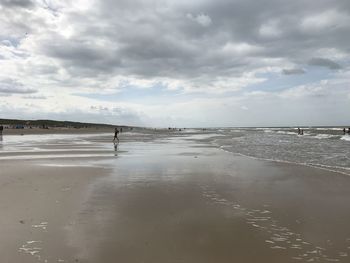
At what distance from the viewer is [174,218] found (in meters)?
7.76

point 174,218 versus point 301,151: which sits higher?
point 301,151

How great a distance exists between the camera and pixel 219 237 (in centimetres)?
648

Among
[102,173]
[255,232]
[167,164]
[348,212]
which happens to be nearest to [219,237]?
[255,232]

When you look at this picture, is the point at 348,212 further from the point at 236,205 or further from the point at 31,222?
the point at 31,222

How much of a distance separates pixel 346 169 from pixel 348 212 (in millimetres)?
8613

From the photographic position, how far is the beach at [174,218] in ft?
18.7

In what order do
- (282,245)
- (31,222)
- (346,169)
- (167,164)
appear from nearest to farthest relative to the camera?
(282,245), (31,222), (346,169), (167,164)

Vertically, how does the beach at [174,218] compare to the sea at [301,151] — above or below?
below

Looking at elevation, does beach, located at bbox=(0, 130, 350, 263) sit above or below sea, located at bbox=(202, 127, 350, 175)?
below

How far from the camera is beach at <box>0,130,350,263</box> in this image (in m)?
5.71

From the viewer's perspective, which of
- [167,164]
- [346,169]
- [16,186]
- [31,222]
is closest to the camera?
[31,222]

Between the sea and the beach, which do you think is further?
the sea

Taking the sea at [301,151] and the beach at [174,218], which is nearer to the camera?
the beach at [174,218]

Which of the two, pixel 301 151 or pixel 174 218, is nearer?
pixel 174 218
